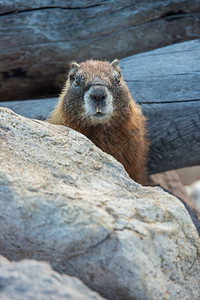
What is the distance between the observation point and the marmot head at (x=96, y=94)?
12.9ft

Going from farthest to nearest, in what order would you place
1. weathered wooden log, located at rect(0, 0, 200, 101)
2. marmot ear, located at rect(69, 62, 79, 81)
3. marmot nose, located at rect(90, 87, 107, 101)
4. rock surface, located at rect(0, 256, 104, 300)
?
weathered wooden log, located at rect(0, 0, 200, 101), marmot ear, located at rect(69, 62, 79, 81), marmot nose, located at rect(90, 87, 107, 101), rock surface, located at rect(0, 256, 104, 300)

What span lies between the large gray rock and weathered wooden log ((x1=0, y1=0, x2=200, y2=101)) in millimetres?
2725

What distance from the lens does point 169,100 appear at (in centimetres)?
476

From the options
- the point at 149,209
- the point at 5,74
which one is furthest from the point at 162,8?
the point at 149,209

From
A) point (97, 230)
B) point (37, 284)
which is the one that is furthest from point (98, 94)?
point (37, 284)

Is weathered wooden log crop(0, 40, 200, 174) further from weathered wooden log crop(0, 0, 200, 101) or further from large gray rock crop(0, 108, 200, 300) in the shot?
large gray rock crop(0, 108, 200, 300)

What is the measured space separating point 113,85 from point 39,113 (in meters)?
1.37

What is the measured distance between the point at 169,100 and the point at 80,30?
1601mm

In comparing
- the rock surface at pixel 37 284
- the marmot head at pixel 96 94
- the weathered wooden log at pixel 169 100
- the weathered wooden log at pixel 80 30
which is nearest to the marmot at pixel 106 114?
the marmot head at pixel 96 94

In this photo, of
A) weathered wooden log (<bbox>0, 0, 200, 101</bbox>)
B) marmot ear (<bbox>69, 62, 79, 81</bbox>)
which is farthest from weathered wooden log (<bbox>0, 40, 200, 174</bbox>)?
marmot ear (<bbox>69, 62, 79, 81</bbox>)

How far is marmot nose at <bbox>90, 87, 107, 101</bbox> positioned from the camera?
12.6ft

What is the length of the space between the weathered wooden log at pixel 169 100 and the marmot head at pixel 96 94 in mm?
574

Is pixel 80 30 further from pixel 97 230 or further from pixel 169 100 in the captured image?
pixel 97 230

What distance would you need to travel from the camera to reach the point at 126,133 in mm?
4398
